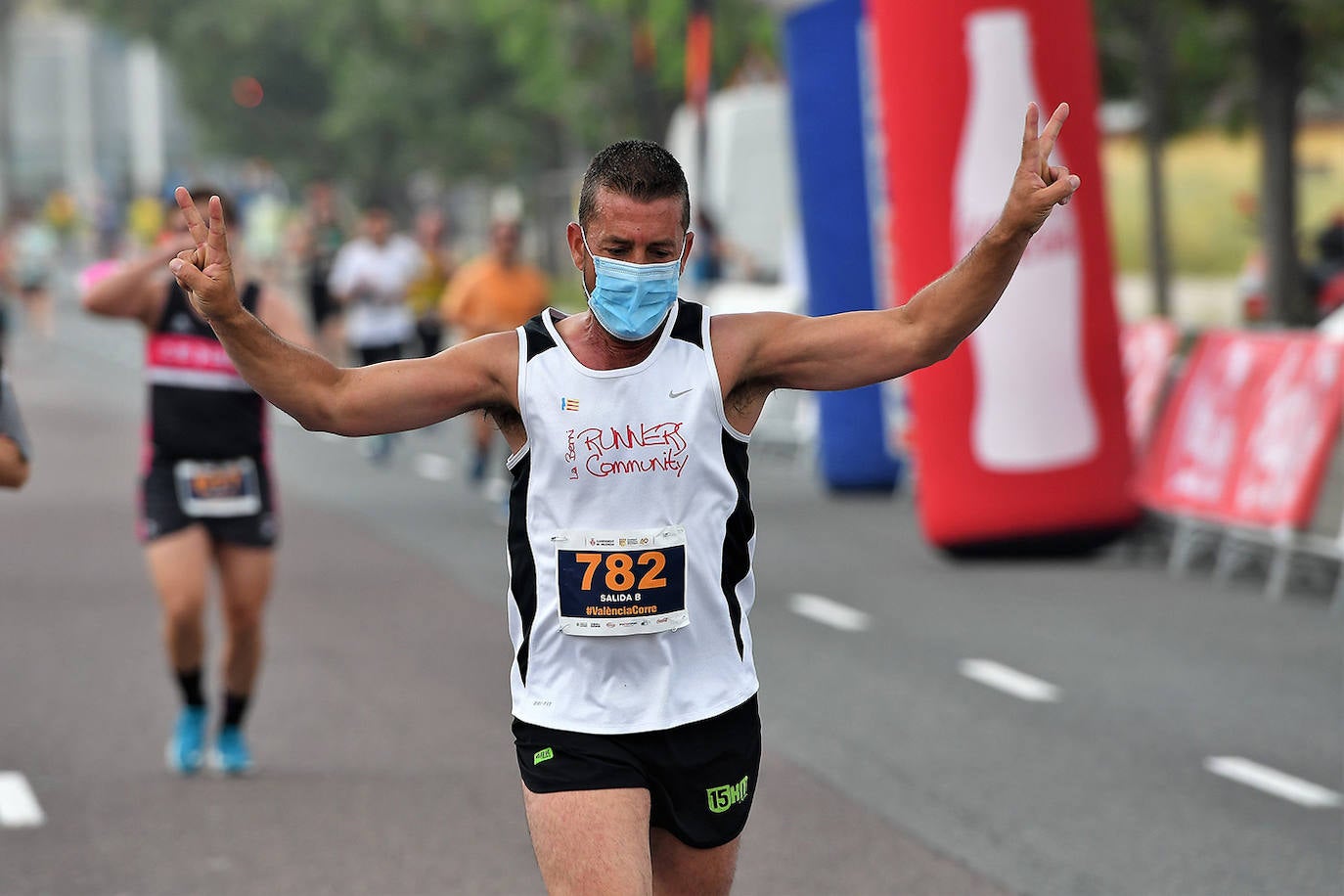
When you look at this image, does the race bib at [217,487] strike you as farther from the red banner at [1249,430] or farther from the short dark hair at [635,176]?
the red banner at [1249,430]

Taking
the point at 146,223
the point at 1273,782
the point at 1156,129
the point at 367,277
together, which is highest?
the point at 146,223

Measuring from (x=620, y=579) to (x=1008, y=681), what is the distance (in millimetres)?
Answer: 6034

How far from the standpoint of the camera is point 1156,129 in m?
21.3

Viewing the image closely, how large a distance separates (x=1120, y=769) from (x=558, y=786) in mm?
4456

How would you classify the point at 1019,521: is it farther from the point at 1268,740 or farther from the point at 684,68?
the point at 684,68

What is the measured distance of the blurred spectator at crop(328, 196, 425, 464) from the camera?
2020cm

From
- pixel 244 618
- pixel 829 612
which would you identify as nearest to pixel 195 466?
pixel 244 618

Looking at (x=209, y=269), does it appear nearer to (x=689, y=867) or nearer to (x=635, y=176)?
(x=635, y=176)

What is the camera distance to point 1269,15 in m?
18.3

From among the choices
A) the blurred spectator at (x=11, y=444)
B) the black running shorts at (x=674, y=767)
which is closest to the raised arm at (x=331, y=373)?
the black running shorts at (x=674, y=767)

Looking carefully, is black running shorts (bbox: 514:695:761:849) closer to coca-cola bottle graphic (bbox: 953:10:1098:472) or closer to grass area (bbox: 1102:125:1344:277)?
coca-cola bottle graphic (bbox: 953:10:1098:472)

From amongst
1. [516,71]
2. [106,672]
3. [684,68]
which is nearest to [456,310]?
[106,672]

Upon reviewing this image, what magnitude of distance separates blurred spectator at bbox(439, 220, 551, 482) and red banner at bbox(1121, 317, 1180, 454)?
12.7 feet

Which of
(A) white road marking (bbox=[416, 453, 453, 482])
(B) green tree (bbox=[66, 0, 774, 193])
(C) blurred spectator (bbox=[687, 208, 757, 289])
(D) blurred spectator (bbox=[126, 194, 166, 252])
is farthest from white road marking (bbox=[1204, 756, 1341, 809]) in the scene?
(D) blurred spectator (bbox=[126, 194, 166, 252])
